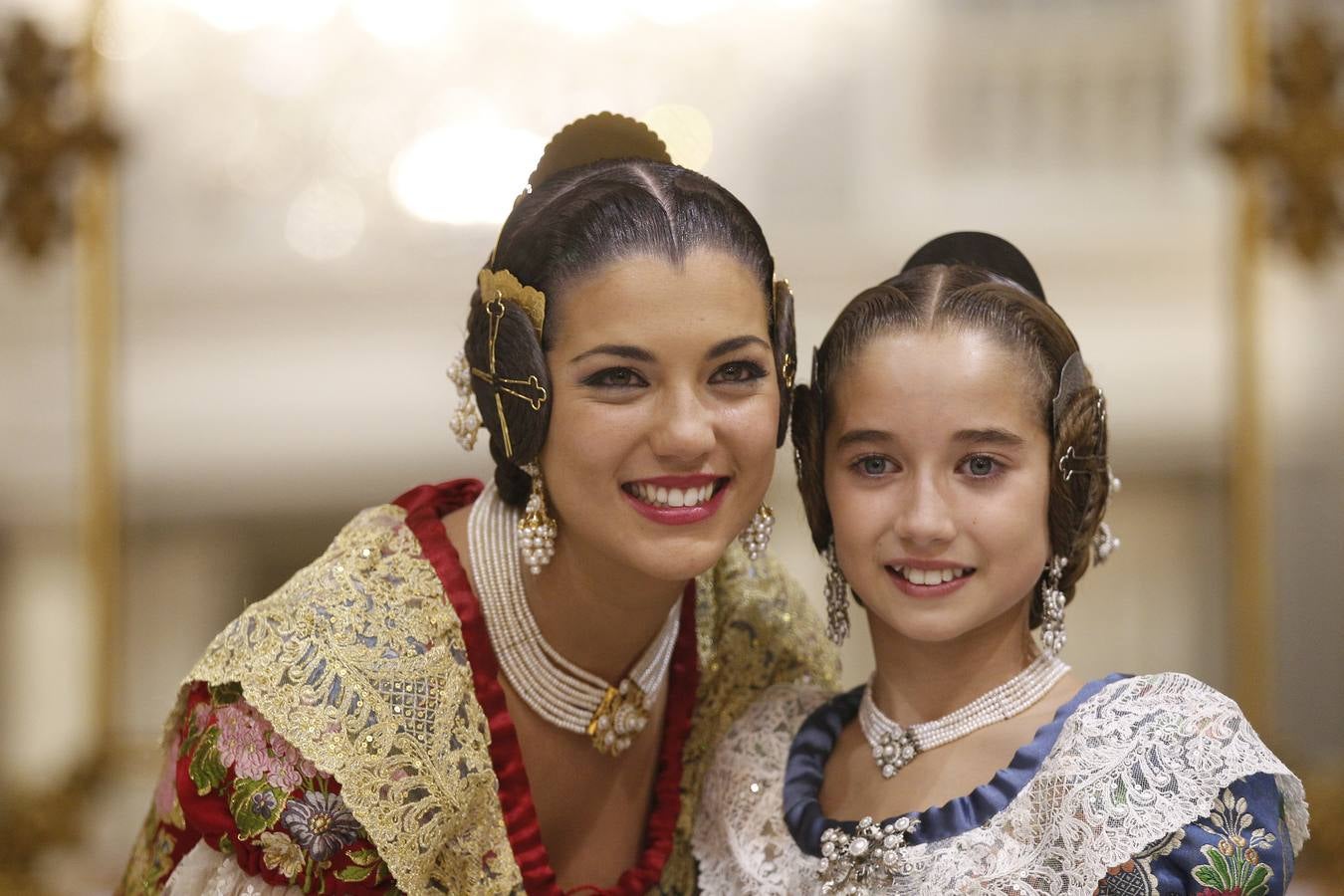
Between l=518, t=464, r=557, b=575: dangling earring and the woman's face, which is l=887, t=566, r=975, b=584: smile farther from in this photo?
l=518, t=464, r=557, b=575: dangling earring

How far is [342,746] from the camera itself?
180 cm

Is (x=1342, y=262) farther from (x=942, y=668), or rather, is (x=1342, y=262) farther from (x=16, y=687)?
(x=16, y=687)

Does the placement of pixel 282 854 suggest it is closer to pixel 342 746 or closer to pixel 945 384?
pixel 342 746

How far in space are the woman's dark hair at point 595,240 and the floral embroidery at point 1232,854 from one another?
713 mm

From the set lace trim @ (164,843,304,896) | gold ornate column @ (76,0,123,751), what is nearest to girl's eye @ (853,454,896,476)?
lace trim @ (164,843,304,896)

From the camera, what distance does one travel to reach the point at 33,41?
4.47m

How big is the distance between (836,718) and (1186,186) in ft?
9.93

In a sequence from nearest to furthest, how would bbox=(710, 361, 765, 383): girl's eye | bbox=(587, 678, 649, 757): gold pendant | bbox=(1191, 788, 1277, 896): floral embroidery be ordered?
bbox=(1191, 788, 1277, 896): floral embroidery
bbox=(710, 361, 765, 383): girl's eye
bbox=(587, 678, 649, 757): gold pendant

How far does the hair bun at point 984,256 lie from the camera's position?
1980 millimetres

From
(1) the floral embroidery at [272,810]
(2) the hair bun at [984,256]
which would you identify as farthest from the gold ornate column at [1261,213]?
(1) the floral embroidery at [272,810]

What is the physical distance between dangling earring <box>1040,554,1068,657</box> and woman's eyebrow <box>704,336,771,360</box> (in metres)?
0.48

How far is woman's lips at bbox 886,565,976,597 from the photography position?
182 cm

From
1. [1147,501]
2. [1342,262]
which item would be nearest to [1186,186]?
[1342,262]

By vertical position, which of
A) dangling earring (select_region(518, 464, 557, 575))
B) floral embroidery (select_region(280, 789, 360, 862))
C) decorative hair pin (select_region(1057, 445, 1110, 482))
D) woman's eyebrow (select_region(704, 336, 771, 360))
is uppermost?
woman's eyebrow (select_region(704, 336, 771, 360))
